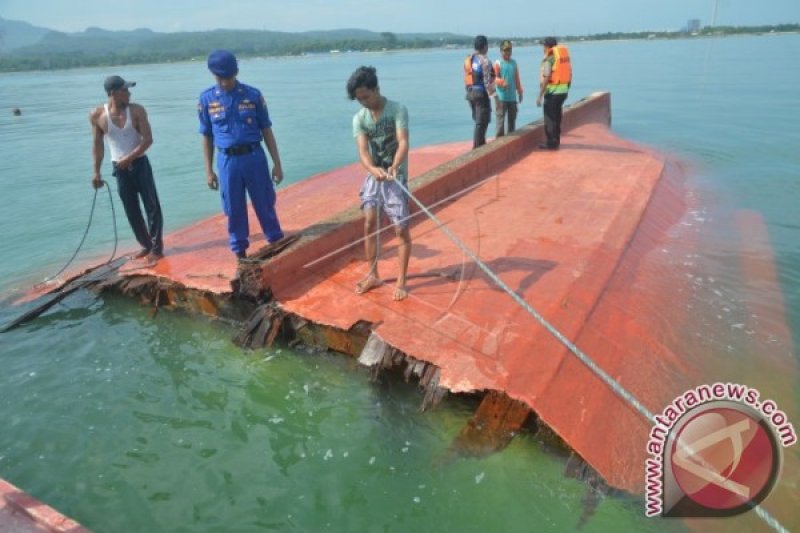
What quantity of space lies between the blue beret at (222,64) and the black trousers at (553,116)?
6.27 m

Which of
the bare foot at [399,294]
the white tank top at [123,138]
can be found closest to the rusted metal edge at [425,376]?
the bare foot at [399,294]

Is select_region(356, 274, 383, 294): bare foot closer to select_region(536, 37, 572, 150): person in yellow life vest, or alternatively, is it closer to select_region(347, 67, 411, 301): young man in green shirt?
select_region(347, 67, 411, 301): young man in green shirt

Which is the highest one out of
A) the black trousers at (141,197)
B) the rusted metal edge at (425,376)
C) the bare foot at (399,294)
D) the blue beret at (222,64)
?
the blue beret at (222,64)

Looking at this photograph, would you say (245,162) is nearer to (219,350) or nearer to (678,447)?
(219,350)

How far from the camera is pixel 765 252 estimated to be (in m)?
6.82

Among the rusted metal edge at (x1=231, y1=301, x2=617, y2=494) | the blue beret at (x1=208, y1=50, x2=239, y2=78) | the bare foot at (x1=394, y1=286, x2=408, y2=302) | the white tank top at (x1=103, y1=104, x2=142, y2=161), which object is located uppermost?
the blue beret at (x1=208, y1=50, x2=239, y2=78)

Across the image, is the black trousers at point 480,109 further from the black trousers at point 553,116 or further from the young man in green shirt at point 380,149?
the young man in green shirt at point 380,149

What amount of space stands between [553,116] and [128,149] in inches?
276

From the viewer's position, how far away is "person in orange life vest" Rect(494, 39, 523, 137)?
9062 mm

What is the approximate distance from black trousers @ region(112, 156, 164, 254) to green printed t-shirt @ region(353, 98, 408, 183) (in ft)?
8.77

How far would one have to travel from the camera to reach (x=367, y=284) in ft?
15.2

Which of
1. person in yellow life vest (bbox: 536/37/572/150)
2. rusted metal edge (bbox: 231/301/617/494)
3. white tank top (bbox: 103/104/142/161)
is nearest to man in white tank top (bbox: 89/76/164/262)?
white tank top (bbox: 103/104/142/161)

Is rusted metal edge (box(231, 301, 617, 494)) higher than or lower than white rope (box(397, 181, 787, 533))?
lower

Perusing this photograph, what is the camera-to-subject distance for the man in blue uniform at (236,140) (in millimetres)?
4609
